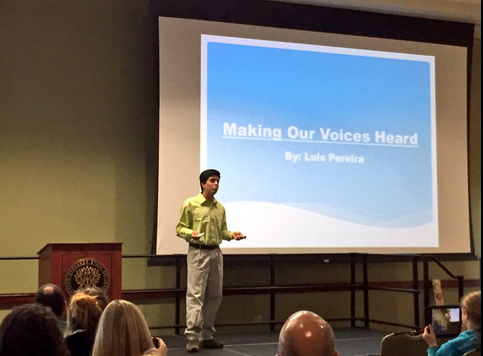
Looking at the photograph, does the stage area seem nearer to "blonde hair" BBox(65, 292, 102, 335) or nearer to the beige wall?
the beige wall

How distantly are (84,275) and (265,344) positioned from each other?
1.73 metres

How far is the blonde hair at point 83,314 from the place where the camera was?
2.43m

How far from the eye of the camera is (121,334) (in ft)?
6.30

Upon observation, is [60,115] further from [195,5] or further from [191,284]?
[191,284]

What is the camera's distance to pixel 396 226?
254 inches

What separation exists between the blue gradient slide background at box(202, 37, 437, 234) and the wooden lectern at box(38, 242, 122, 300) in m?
1.80

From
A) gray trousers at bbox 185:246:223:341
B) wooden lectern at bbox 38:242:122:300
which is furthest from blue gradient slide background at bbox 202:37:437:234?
wooden lectern at bbox 38:242:122:300

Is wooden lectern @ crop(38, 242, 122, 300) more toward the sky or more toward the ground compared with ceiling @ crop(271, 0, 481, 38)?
more toward the ground

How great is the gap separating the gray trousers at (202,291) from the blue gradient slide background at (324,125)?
3.85 feet

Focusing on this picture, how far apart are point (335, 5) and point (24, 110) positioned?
122 inches

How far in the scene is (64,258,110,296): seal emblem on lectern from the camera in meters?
4.04

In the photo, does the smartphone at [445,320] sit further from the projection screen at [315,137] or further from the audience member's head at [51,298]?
the audience member's head at [51,298]

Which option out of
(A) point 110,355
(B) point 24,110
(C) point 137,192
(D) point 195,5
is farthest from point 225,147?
(A) point 110,355

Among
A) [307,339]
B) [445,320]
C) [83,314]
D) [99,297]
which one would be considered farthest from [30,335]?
[445,320]
